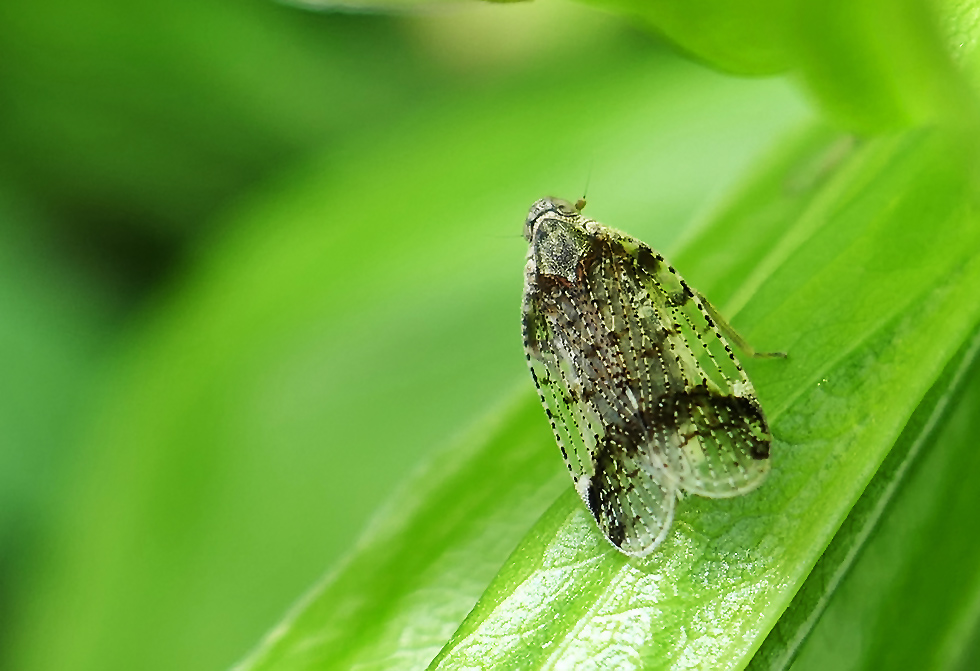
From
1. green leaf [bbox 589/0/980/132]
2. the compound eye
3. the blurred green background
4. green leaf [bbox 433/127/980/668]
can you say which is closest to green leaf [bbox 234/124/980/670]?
green leaf [bbox 433/127/980/668]

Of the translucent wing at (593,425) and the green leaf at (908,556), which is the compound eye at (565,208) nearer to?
the translucent wing at (593,425)

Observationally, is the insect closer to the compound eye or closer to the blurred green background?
the compound eye

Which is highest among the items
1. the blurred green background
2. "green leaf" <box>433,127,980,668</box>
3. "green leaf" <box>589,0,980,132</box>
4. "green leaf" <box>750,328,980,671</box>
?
the blurred green background

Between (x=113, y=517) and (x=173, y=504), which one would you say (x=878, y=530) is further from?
(x=113, y=517)

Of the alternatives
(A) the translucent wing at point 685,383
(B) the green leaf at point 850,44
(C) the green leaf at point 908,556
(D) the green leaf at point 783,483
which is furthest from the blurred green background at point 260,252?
(B) the green leaf at point 850,44

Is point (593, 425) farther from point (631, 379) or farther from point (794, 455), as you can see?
point (794, 455)

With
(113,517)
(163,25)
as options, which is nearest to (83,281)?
(163,25)
